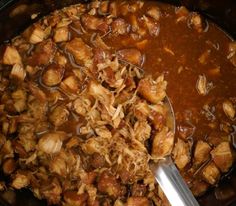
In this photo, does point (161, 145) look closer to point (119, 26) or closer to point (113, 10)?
point (119, 26)

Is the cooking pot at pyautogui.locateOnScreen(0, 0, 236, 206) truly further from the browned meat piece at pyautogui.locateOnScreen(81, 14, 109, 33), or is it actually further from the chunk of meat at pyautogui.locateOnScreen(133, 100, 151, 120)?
the chunk of meat at pyautogui.locateOnScreen(133, 100, 151, 120)

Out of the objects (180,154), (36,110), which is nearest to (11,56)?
(36,110)

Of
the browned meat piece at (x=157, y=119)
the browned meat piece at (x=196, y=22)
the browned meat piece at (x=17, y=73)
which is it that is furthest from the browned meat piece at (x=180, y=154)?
the browned meat piece at (x=17, y=73)

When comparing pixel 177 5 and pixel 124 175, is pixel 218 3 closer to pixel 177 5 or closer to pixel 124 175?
pixel 177 5

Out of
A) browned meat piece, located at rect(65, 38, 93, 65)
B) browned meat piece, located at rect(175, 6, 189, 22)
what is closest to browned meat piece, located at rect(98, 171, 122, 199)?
browned meat piece, located at rect(65, 38, 93, 65)

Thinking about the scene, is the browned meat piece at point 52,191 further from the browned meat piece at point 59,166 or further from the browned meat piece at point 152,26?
the browned meat piece at point 152,26

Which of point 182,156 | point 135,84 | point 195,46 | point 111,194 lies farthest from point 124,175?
point 195,46
